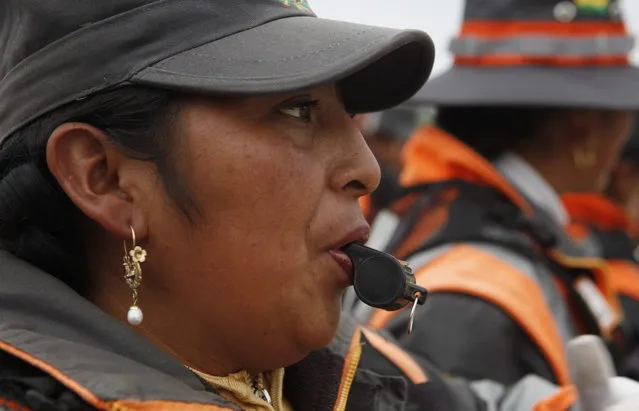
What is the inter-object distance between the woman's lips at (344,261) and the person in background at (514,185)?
1040mm

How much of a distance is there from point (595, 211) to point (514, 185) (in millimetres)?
1362

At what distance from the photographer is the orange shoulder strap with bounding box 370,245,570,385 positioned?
303 centimetres

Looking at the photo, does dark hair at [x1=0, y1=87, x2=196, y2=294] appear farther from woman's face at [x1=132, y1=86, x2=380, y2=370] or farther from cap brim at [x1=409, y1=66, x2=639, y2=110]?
cap brim at [x1=409, y1=66, x2=639, y2=110]

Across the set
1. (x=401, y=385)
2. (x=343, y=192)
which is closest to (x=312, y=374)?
(x=401, y=385)

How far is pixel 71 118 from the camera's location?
1.88 m

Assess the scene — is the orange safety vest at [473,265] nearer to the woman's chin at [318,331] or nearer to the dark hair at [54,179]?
the woman's chin at [318,331]

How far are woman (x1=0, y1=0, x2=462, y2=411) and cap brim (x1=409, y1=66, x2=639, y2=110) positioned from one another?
1718mm

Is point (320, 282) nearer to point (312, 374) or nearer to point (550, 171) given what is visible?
point (312, 374)

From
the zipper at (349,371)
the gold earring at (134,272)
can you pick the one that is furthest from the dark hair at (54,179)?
the zipper at (349,371)

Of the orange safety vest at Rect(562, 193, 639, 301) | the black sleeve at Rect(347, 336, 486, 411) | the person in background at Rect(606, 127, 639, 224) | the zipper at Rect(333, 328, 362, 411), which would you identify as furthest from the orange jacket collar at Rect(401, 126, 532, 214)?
the person in background at Rect(606, 127, 639, 224)

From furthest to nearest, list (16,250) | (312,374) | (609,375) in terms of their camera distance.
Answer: (609,375)
(312,374)
(16,250)

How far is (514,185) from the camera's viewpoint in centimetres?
364

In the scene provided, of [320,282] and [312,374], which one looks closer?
[320,282]

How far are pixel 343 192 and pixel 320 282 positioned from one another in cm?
15
